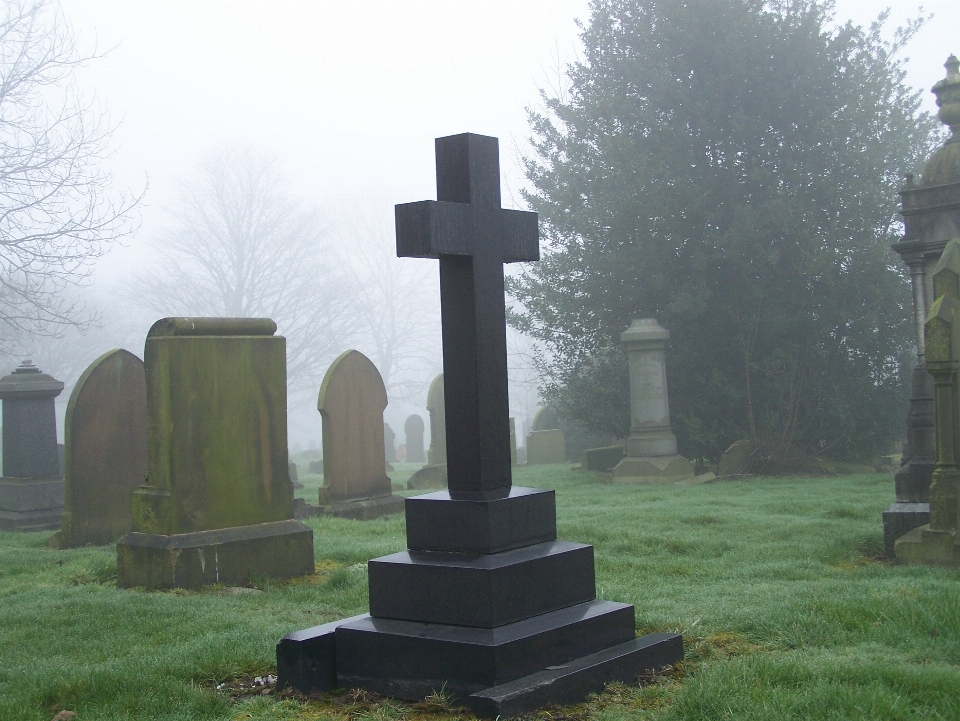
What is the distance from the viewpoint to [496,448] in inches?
164

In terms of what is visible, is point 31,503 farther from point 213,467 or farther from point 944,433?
point 944,433

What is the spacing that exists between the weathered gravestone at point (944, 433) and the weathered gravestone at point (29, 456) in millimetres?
8956

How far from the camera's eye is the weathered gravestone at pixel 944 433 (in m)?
6.23

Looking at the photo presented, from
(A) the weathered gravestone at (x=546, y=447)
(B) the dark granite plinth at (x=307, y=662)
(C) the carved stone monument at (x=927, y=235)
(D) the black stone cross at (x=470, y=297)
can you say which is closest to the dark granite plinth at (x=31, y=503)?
(B) the dark granite plinth at (x=307, y=662)

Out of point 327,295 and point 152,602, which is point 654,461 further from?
point 327,295

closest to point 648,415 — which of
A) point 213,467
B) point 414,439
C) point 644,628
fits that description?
point 213,467

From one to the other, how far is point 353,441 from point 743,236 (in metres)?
7.63

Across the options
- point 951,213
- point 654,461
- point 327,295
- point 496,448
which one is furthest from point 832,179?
point 327,295

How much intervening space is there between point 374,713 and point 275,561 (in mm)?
3340

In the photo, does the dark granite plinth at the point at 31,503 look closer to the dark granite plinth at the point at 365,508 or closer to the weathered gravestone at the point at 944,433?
the dark granite plinth at the point at 365,508

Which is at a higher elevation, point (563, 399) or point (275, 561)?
point (563, 399)

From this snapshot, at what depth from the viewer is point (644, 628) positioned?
4.71 metres

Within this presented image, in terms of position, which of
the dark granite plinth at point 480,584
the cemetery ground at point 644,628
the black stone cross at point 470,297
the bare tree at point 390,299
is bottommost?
the cemetery ground at point 644,628

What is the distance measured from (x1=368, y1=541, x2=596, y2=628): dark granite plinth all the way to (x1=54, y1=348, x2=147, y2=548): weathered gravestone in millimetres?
5459
